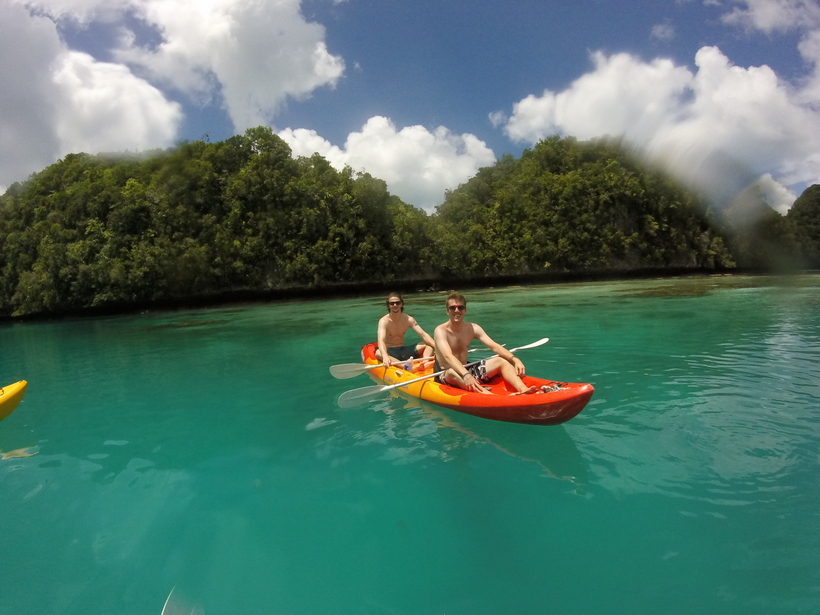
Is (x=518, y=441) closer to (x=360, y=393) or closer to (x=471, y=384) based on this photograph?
(x=471, y=384)

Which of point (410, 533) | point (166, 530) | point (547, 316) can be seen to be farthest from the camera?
point (547, 316)

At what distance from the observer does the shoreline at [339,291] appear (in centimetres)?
2941

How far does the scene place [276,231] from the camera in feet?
103

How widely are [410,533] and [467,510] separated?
1.47ft

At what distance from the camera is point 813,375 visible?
6078 millimetres

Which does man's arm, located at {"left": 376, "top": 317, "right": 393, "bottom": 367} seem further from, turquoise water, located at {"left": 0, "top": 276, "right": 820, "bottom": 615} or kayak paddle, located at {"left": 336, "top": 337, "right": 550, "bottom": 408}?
kayak paddle, located at {"left": 336, "top": 337, "right": 550, "bottom": 408}

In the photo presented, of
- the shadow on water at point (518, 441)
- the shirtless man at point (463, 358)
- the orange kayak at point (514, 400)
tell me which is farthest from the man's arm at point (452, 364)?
the shadow on water at point (518, 441)

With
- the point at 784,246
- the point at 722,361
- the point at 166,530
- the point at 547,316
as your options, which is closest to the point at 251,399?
the point at 166,530

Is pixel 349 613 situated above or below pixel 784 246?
below

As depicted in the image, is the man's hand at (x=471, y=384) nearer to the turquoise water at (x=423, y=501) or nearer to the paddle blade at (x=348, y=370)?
the turquoise water at (x=423, y=501)

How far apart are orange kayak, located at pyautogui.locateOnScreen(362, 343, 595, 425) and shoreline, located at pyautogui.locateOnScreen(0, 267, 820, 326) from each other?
2673 centimetres

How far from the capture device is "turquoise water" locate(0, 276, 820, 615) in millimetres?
2713

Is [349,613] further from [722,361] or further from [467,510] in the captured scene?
[722,361]

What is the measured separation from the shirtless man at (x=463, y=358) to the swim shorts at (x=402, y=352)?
1.54 m
